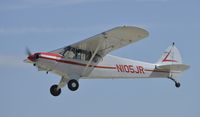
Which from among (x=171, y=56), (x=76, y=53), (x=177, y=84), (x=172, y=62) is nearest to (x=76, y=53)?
(x=76, y=53)

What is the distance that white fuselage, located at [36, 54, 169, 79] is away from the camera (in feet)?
78.4

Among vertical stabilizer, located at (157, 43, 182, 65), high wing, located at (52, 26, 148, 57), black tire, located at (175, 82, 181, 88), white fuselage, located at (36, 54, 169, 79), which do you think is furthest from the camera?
vertical stabilizer, located at (157, 43, 182, 65)

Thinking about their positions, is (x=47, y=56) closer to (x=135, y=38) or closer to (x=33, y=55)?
(x=33, y=55)

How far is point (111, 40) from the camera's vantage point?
79.1 ft

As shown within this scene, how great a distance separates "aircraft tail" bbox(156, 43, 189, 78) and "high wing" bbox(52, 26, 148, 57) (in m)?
3.91

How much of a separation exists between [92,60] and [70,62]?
44.5 inches

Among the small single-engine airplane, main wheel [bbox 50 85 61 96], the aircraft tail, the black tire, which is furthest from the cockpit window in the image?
the black tire

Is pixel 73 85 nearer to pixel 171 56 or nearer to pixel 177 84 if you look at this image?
pixel 177 84

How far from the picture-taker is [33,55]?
23562 mm

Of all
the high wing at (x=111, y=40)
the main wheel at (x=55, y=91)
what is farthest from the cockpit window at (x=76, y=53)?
the main wheel at (x=55, y=91)

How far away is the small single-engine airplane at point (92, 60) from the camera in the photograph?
23.5 meters

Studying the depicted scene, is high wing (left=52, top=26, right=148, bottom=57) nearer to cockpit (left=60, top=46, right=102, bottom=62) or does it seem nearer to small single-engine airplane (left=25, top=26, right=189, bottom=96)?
small single-engine airplane (left=25, top=26, right=189, bottom=96)

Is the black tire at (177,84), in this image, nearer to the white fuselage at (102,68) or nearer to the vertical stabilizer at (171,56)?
the white fuselage at (102,68)

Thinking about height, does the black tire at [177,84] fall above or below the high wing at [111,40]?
below
